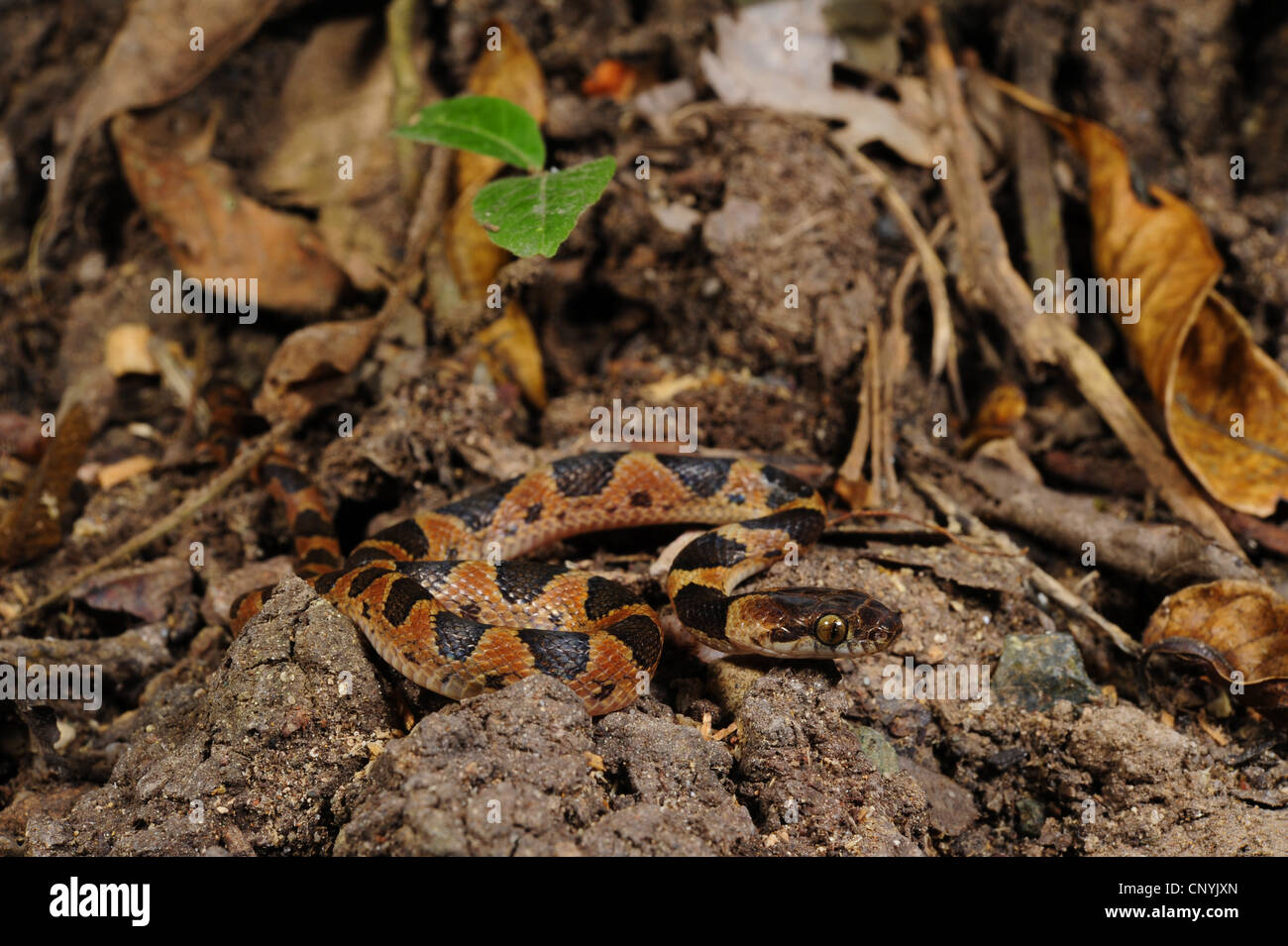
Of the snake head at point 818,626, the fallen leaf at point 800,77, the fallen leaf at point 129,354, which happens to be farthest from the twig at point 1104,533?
the fallen leaf at point 129,354

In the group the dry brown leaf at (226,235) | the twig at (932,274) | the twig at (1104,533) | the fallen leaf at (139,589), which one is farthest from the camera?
the dry brown leaf at (226,235)

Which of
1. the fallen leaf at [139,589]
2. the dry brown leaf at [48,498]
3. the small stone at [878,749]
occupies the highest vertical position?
the dry brown leaf at [48,498]

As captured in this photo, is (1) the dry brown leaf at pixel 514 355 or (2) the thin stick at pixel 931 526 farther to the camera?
(1) the dry brown leaf at pixel 514 355

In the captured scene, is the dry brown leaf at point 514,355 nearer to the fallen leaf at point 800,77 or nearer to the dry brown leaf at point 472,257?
the dry brown leaf at point 472,257

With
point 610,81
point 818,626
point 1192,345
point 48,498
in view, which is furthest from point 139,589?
point 1192,345

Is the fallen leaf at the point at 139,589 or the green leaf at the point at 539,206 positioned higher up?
the green leaf at the point at 539,206
